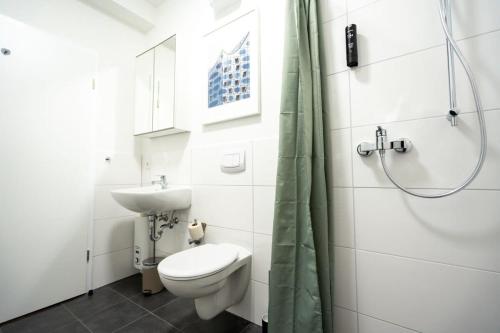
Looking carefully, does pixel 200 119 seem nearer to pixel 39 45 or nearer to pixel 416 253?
pixel 39 45

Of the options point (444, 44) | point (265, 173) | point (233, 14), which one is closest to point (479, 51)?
point (444, 44)

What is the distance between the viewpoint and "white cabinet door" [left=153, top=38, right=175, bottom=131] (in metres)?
1.69

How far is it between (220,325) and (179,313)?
300 mm

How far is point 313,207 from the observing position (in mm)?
935

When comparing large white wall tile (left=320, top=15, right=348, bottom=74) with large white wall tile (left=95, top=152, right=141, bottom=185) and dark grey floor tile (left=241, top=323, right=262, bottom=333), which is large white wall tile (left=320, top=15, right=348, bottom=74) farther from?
large white wall tile (left=95, top=152, right=141, bottom=185)

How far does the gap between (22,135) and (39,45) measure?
0.63m

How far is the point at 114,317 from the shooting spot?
128 cm

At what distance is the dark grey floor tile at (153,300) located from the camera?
140 cm

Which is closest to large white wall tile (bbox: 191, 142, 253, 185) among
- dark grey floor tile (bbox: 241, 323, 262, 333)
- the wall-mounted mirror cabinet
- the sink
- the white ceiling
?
the sink

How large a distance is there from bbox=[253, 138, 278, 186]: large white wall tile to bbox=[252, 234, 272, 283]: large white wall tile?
0.33 metres

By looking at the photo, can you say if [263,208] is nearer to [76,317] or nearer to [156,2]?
[76,317]

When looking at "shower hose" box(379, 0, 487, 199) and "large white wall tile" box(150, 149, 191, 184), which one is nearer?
"shower hose" box(379, 0, 487, 199)

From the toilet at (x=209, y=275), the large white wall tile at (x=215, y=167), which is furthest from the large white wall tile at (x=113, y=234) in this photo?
the toilet at (x=209, y=275)

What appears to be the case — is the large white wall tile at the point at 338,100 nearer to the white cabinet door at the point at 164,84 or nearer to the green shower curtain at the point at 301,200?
the green shower curtain at the point at 301,200
